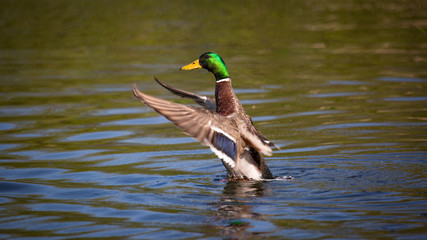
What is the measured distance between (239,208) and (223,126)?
84cm

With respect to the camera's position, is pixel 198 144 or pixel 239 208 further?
pixel 198 144

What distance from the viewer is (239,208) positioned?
5812 mm

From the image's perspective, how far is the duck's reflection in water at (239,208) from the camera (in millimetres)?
5230

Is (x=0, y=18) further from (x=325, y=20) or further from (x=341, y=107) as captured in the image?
(x=341, y=107)

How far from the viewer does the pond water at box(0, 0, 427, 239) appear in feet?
18.2

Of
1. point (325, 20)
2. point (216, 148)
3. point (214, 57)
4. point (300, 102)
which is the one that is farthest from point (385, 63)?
point (216, 148)

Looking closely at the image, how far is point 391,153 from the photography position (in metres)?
7.35

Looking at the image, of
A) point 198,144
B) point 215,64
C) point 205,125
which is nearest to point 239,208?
point 205,125

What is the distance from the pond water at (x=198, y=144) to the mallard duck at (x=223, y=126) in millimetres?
193

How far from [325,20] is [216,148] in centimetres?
1234

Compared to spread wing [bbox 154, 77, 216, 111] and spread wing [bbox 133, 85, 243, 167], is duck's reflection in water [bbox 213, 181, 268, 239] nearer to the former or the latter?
spread wing [bbox 133, 85, 243, 167]

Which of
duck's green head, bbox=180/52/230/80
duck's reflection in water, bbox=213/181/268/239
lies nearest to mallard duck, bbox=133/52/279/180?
duck's green head, bbox=180/52/230/80

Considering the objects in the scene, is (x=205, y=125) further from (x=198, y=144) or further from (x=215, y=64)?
(x=198, y=144)

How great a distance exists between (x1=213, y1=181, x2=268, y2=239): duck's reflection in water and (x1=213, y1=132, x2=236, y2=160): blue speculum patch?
1.31 feet
